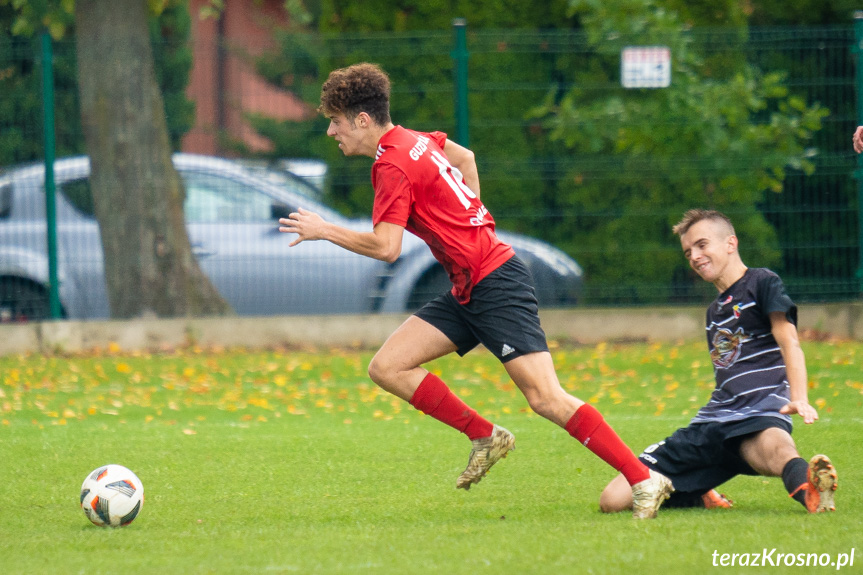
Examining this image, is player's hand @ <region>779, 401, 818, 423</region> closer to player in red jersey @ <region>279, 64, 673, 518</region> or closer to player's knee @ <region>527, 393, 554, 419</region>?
player in red jersey @ <region>279, 64, 673, 518</region>

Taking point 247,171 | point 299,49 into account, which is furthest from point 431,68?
point 247,171

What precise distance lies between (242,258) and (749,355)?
718cm

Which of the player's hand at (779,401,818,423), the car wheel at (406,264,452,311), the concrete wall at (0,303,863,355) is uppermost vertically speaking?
the player's hand at (779,401,818,423)

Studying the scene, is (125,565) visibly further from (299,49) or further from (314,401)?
(299,49)

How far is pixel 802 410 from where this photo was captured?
434 cm

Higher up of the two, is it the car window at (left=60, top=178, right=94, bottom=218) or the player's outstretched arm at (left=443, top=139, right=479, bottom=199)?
the player's outstretched arm at (left=443, top=139, right=479, bottom=199)

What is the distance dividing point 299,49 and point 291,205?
1.55 metres

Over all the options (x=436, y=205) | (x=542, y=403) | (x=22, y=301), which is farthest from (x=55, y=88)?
(x=542, y=403)

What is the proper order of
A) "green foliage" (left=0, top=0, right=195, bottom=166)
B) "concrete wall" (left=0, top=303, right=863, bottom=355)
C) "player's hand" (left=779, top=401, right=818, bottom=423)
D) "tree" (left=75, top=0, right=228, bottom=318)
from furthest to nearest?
"tree" (left=75, top=0, right=228, bottom=318) → "concrete wall" (left=0, top=303, right=863, bottom=355) → "green foliage" (left=0, top=0, right=195, bottom=166) → "player's hand" (left=779, top=401, right=818, bottom=423)

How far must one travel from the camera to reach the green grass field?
411 centimetres

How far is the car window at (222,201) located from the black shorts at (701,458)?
6626 millimetres

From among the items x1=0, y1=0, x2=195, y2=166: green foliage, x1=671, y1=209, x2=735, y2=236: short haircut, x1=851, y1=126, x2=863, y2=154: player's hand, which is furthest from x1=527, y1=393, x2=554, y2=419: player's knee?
x1=0, y1=0, x2=195, y2=166: green foliage

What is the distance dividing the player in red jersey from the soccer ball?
1.20 metres

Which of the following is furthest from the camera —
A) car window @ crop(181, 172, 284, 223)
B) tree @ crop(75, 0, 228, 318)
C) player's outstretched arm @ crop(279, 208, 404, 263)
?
tree @ crop(75, 0, 228, 318)
